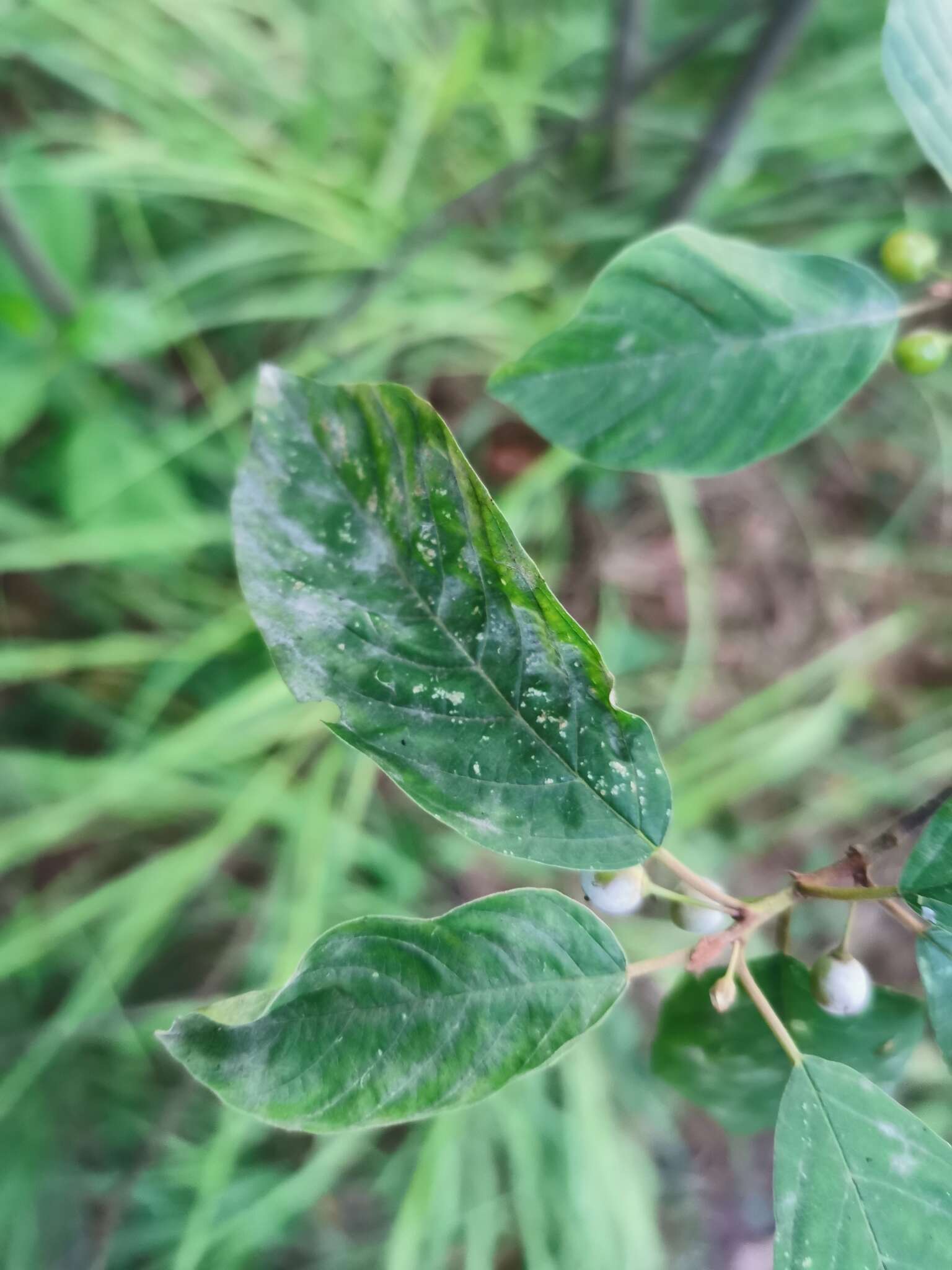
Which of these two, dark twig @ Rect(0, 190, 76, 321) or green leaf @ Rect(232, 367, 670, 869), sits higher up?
dark twig @ Rect(0, 190, 76, 321)

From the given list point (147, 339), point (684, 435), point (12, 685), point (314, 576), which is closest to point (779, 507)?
point (684, 435)

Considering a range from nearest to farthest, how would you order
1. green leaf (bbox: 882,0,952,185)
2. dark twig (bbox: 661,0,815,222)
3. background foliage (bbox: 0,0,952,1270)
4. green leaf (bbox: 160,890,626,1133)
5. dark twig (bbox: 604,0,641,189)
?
green leaf (bbox: 160,890,626,1133)
green leaf (bbox: 882,0,952,185)
dark twig (bbox: 661,0,815,222)
dark twig (bbox: 604,0,641,189)
background foliage (bbox: 0,0,952,1270)

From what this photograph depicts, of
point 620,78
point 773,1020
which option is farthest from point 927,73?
point 620,78

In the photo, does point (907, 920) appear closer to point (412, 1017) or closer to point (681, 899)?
point (681, 899)

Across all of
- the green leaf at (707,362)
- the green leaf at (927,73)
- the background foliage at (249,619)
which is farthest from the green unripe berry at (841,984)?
the background foliage at (249,619)

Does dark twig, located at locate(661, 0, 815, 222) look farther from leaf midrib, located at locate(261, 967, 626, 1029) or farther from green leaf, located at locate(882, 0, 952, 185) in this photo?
leaf midrib, located at locate(261, 967, 626, 1029)

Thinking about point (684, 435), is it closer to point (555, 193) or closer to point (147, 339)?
point (147, 339)

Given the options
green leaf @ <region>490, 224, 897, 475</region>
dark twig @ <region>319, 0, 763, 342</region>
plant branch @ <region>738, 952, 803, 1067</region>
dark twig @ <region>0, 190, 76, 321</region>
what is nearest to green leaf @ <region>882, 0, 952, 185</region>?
green leaf @ <region>490, 224, 897, 475</region>
